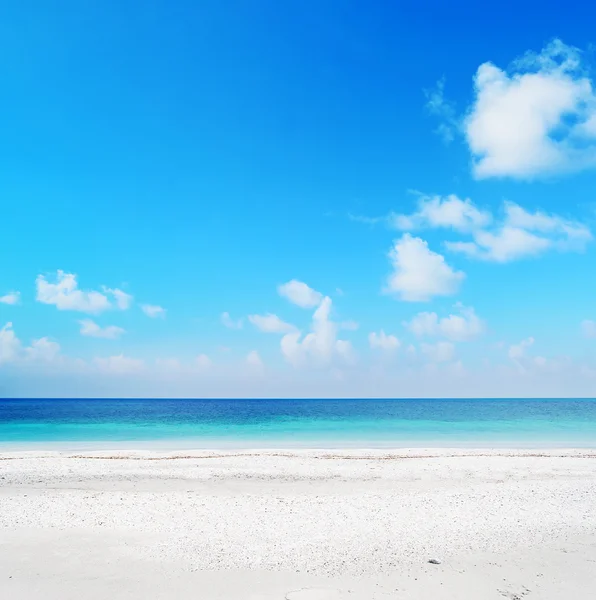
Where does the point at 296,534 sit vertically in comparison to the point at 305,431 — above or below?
above

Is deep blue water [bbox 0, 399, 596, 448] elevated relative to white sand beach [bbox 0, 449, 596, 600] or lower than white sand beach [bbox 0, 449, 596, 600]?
lower

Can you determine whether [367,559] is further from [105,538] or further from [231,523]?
[105,538]

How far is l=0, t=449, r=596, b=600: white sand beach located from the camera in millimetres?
7148

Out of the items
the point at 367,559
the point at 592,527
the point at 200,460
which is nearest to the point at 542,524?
the point at 592,527

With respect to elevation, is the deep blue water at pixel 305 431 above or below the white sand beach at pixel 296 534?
below

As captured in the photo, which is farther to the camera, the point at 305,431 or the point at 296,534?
the point at 305,431

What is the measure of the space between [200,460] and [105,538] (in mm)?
10817

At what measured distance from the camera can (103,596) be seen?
22.3ft

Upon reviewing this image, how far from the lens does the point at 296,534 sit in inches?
373

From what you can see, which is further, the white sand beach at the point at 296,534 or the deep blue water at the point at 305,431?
the deep blue water at the point at 305,431

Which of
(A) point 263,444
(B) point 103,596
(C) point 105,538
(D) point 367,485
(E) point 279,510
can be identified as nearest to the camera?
(B) point 103,596

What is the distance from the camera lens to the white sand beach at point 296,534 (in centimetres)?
715

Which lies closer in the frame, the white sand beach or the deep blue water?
the white sand beach

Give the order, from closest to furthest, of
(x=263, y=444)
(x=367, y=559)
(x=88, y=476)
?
(x=367, y=559)
(x=88, y=476)
(x=263, y=444)
